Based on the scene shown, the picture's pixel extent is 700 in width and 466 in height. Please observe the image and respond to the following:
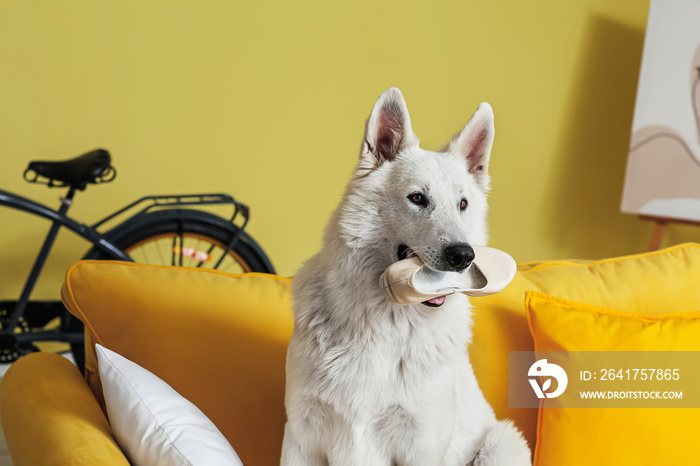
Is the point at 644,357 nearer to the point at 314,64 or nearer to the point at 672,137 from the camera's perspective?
the point at 314,64

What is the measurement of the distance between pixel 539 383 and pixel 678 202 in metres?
2.25

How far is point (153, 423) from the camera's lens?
95cm

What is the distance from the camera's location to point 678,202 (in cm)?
309

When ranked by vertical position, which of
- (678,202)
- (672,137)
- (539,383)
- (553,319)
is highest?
(672,137)

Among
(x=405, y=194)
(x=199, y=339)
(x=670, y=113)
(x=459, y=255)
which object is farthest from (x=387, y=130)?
(x=670, y=113)

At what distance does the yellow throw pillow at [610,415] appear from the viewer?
48.6 inches

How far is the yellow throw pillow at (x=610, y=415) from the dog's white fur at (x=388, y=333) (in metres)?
0.20

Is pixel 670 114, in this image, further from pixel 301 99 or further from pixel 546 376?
pixel 546 376

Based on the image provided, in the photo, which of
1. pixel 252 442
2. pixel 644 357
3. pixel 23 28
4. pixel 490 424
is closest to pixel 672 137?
pixel 644 357

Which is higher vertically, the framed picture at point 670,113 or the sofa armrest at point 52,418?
the framed picture at point 670,113

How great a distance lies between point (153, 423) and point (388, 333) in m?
0.42

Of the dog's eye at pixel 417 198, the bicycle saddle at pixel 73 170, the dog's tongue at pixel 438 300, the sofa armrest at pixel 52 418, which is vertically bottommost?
the sofa armrest at pixel 52 418

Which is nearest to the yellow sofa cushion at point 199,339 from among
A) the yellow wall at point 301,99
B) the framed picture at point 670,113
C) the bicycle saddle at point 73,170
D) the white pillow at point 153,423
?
the white pillow at point 153,423

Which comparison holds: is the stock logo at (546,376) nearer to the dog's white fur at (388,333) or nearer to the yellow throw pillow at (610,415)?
the yellow throw pillow at (610,415)
